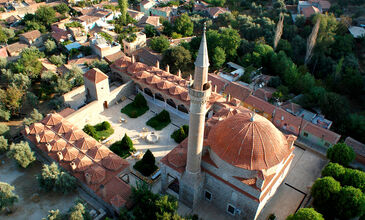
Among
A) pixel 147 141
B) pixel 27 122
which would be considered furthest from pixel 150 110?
pixel 27 122

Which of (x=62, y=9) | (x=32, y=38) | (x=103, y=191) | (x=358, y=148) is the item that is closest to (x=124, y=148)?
(x=103, y=191)

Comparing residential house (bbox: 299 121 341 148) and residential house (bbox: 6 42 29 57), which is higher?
residential house (bbox: 299 121 341 148)

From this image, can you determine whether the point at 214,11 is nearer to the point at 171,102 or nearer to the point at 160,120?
the point at 171,102

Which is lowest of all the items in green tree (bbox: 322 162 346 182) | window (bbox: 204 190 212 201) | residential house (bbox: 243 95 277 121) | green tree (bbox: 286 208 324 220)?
window (bbox: 204 190 212 201)

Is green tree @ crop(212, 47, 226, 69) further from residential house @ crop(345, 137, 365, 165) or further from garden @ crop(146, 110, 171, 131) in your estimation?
residential house @ crop(345, 137, 365, 165)

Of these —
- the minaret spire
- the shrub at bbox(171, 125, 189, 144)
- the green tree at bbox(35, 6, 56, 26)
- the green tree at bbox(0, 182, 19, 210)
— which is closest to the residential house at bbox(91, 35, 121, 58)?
the shrub at bbox(171, 125, 189, 144)

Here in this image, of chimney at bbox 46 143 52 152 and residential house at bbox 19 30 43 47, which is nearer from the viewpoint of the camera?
chimney at bbox 46 143 52 152
